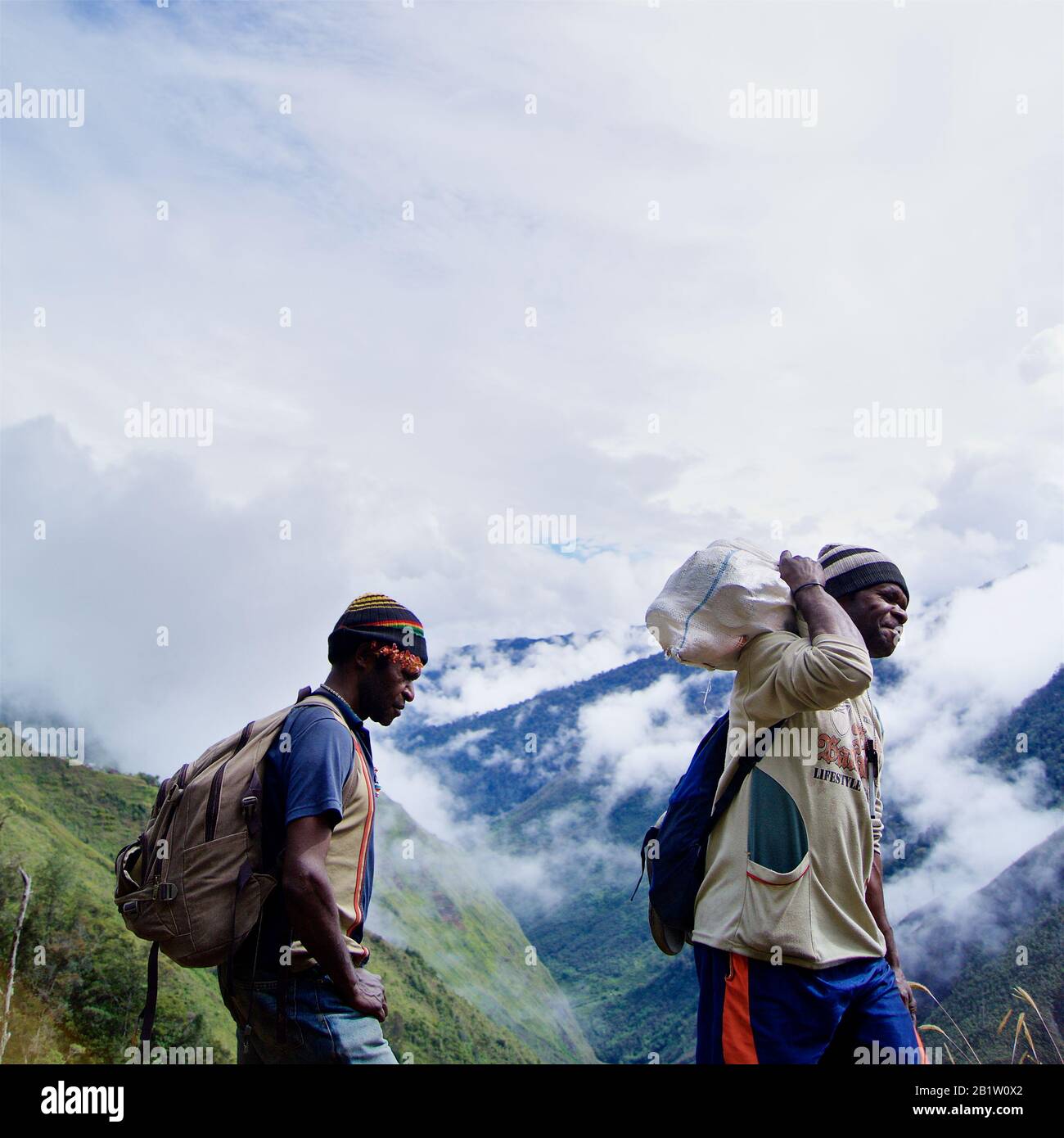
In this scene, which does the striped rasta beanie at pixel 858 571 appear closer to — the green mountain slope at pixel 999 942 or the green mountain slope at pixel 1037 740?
the green mountain slope at pixel 999 942

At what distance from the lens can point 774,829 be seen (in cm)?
361

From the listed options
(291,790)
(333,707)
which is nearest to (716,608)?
(333,707)

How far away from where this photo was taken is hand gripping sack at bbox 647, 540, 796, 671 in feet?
12.5

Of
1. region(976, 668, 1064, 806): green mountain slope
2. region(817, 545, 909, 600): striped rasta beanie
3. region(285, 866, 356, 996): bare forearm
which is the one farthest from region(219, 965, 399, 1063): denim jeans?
region(976, 668, 1064, 806): green mountain slope

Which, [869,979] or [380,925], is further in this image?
[380,925]

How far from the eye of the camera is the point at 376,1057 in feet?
12.2

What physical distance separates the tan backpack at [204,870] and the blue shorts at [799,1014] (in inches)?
66.0

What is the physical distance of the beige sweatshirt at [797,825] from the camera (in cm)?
350

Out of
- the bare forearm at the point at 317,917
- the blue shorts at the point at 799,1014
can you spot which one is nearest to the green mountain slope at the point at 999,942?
the blue shorts at the point at 799,1014

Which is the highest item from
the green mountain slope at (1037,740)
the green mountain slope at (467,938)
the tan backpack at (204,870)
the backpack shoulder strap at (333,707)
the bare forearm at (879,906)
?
the backpack shoulder strap at (333,707)
